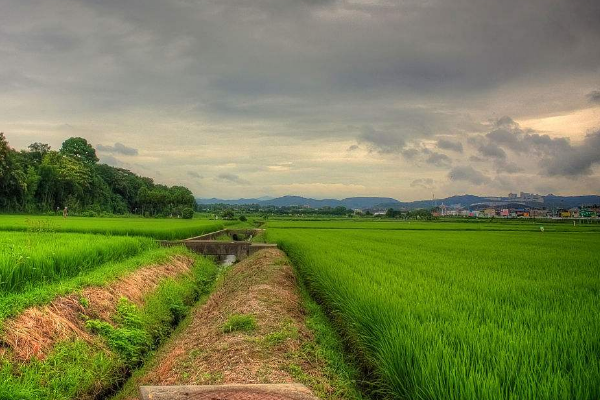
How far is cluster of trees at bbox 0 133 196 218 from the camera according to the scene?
2026 inches

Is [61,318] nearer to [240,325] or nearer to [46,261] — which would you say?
[46,261]

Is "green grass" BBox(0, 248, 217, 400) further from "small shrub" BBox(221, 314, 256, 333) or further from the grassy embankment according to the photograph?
"small shrub" BBox(221, 314, 256, 333)

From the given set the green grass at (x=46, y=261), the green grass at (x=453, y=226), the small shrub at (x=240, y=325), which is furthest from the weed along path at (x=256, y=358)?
the green grass at (x=453, y=226)

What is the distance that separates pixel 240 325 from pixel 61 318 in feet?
10.0

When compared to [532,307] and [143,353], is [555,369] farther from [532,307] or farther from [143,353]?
[143,353]

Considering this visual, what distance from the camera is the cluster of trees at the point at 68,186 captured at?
169 ft

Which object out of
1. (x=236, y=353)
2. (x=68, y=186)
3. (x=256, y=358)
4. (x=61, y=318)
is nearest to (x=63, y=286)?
(x=61, y=318)

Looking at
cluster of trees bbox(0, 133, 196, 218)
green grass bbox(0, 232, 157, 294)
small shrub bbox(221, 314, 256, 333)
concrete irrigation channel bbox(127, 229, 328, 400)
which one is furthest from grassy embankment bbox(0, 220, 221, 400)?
cluster of trees bbox(0, 133, 196, 218)

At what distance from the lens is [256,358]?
19.0 feet

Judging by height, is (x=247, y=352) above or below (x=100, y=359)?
above

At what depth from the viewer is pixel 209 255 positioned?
23359 mm

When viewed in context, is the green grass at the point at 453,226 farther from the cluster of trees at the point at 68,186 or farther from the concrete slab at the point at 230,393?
the concrete slab at the point at 230,393

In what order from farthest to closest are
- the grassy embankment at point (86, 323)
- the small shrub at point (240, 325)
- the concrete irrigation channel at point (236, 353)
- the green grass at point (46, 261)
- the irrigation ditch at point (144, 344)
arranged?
the green grass at point (46, 261)
the small shrub at point (240, 325)
the grassy embankment at point (86, 323)
the irrigation ditch at point (144, 344)
the concrete irrigation channel at point (236, 353)

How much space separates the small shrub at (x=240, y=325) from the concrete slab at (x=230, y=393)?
11.0 ft
